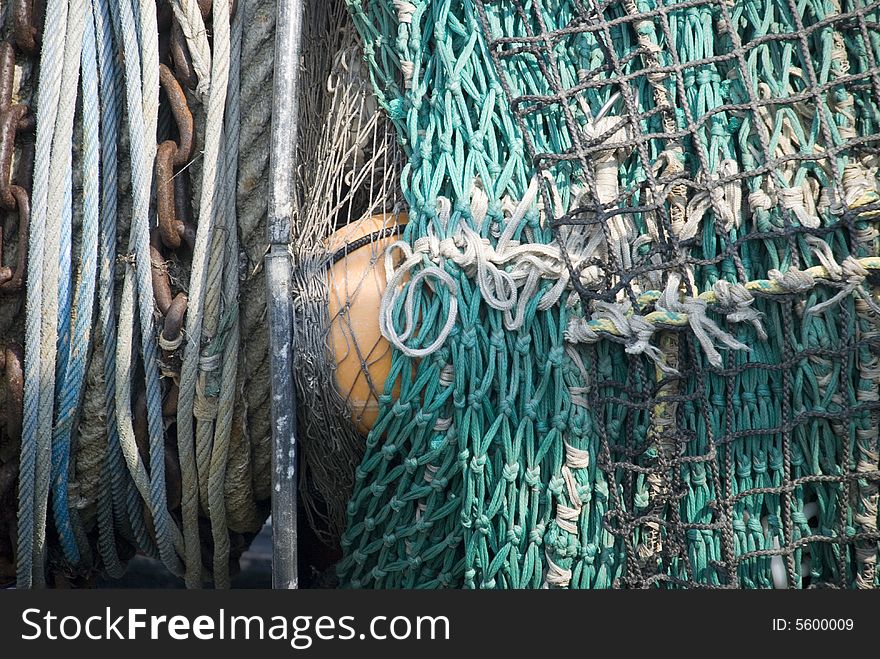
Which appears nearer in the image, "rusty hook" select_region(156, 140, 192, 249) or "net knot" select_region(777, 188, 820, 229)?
"net knot" select_region(777, 188, 820, 229)

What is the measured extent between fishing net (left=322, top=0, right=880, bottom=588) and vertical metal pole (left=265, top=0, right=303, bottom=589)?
0.16 meters

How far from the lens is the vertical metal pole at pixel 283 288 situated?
141cm

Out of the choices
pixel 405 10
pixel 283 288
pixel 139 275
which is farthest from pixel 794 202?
pixel 139 275

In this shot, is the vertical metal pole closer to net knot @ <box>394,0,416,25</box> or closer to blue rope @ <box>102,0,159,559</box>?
net knot @ <box>394,0,416,25</box>

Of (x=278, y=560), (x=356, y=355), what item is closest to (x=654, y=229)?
(x=356, y=355)

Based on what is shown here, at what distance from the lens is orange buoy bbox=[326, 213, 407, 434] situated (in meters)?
1.46

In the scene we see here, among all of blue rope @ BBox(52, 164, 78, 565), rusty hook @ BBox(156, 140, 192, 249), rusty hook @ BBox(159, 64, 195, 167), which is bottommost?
blue rope @ BBox(52, 164, 78, 565)

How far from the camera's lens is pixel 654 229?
4.53 feet

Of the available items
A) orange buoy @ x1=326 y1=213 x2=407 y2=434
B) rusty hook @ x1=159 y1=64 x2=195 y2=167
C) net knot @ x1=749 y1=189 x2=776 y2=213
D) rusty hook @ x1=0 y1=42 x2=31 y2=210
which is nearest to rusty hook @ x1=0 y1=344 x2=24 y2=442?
rusty hook @ x1=0 y1=42 x2=31 y2=210

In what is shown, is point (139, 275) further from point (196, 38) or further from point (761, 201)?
point (761, 201)

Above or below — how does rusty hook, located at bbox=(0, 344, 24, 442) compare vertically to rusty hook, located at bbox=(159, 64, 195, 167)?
below

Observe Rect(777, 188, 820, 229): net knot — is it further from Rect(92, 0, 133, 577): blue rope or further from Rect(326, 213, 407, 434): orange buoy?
Rect(92, 0, 133, 577): blue rope

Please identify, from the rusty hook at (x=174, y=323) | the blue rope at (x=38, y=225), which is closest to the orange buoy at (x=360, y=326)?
the rusty hook at (x=174, y=323)

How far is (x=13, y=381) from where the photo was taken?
1484 millimetres
